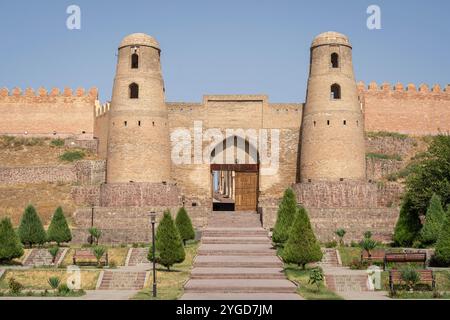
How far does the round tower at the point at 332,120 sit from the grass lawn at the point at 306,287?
1092cm

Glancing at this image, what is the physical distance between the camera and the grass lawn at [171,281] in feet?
58.9

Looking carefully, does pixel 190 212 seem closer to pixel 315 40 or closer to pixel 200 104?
pixel 200 104

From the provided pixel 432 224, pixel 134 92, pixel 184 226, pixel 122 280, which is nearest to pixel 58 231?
pixel 184 226

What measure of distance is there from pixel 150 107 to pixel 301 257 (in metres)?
14.5

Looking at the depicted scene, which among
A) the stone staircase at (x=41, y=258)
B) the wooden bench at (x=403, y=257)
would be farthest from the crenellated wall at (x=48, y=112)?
the wooden bench at (x=403, y=257)

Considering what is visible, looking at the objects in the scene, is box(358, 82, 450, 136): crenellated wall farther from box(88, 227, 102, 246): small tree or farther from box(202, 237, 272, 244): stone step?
box(88, 227, 102, 246): small tree

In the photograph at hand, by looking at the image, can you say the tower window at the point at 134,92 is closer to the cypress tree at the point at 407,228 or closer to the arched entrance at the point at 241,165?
the arched entrance at the point at 241,165

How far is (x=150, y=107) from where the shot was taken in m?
33.3

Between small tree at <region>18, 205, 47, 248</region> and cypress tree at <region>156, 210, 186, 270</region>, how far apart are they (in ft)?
20.5

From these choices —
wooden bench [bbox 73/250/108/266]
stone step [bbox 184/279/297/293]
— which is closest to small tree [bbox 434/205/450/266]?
stone step [bbox 184/279/297/293]

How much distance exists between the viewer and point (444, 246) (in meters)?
21.4

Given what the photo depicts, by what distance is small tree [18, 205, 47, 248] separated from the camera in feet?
85.0

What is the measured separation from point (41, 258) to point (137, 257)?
3.51 metres
